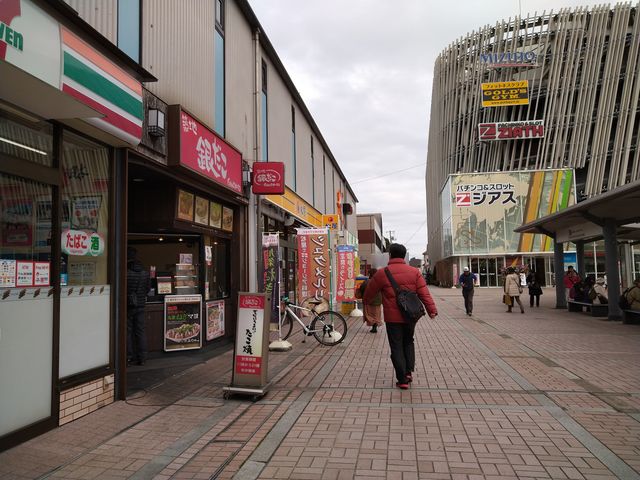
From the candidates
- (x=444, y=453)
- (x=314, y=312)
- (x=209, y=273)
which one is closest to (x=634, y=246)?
(x=314, y=312)

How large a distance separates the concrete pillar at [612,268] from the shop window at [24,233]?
13.8 meters

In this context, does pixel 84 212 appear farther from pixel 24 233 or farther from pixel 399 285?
pixel 399 285

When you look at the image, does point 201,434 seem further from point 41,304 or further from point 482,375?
point 482,375

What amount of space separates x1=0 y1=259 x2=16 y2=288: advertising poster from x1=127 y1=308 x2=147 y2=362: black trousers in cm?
329

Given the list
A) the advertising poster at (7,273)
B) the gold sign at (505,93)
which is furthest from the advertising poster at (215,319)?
the gold sign at (505,93)

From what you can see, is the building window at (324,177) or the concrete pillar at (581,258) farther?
the building window at (324,177)

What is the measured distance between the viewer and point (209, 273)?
9273mm

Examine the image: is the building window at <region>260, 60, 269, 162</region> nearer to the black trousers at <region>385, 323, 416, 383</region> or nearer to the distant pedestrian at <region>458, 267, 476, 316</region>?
the black trousers at <region>385, 323, 416, 383</region>

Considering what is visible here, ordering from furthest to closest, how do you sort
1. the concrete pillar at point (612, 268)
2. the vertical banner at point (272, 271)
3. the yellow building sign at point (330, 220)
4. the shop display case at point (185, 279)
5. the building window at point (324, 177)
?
1. the building window at point (324, 177)
2. the yellow building sign at point (330, 220)
3. the concrete pillar at point (612, 268)
4. the vertical banner at point (272, 271)
5. the shop display case at point (185, 279)

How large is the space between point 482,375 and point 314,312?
411 centimetres

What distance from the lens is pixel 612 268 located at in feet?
44.5

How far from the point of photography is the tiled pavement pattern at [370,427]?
371cm

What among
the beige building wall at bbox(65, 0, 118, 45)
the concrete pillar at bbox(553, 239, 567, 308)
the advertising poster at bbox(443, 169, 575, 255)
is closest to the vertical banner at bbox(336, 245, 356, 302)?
the concrete pillar at bbox(553, 239, 567, 308)

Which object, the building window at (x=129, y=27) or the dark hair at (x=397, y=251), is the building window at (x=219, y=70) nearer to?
the building window at (x=129, y=27)
